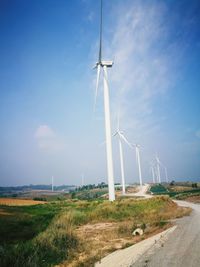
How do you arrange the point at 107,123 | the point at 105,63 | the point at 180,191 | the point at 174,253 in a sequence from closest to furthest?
1. the point at 174,253
2. the point at 107,123
3. the point at 105,63
4. the point at 180,191

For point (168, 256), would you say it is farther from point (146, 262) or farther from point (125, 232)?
point (125, 232)

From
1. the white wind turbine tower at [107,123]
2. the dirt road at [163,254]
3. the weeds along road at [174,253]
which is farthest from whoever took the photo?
the white wind turbine tower at [107,123]

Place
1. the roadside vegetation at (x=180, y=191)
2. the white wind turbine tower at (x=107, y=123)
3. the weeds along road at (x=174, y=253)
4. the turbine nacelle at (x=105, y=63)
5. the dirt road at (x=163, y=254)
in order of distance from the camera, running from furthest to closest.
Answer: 1. the roadside vegetation at (x=180, y=191)
2. the turbine nacelle at (x=105, y=63)
3. the white wind turbine tower at (x=107, y=123)
4. the dirt road at (x=163, y=254)
5. the weeds along road at (x=174, y=253)

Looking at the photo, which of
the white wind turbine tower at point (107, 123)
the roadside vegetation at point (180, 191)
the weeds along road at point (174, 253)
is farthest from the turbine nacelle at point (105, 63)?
the weeds along road at point (174, 253)

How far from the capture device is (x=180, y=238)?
1564 centimetres

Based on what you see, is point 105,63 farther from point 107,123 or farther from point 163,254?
point 163,254

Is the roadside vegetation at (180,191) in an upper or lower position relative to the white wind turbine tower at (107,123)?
lower

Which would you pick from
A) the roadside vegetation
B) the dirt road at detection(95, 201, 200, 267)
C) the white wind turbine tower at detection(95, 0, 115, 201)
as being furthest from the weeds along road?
the roadside vegetation

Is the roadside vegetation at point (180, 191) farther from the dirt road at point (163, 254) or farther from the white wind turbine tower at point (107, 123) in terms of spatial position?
the dirt road at point (163, 254)

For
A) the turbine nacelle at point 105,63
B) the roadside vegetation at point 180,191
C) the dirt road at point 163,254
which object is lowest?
the dirt road at point 163,254

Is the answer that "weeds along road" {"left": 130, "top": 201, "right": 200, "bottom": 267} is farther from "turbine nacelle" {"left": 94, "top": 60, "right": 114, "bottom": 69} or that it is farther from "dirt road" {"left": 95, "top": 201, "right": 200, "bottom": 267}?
"turbine nacelle" {"left": 94, "top": 60, "right": 114, "bottom": 69}

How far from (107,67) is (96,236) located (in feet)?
105

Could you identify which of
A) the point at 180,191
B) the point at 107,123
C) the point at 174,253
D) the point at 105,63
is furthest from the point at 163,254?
the point at 180,191

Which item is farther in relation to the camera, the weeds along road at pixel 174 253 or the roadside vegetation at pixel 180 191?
the roadside vegetation at pixel 180 191
